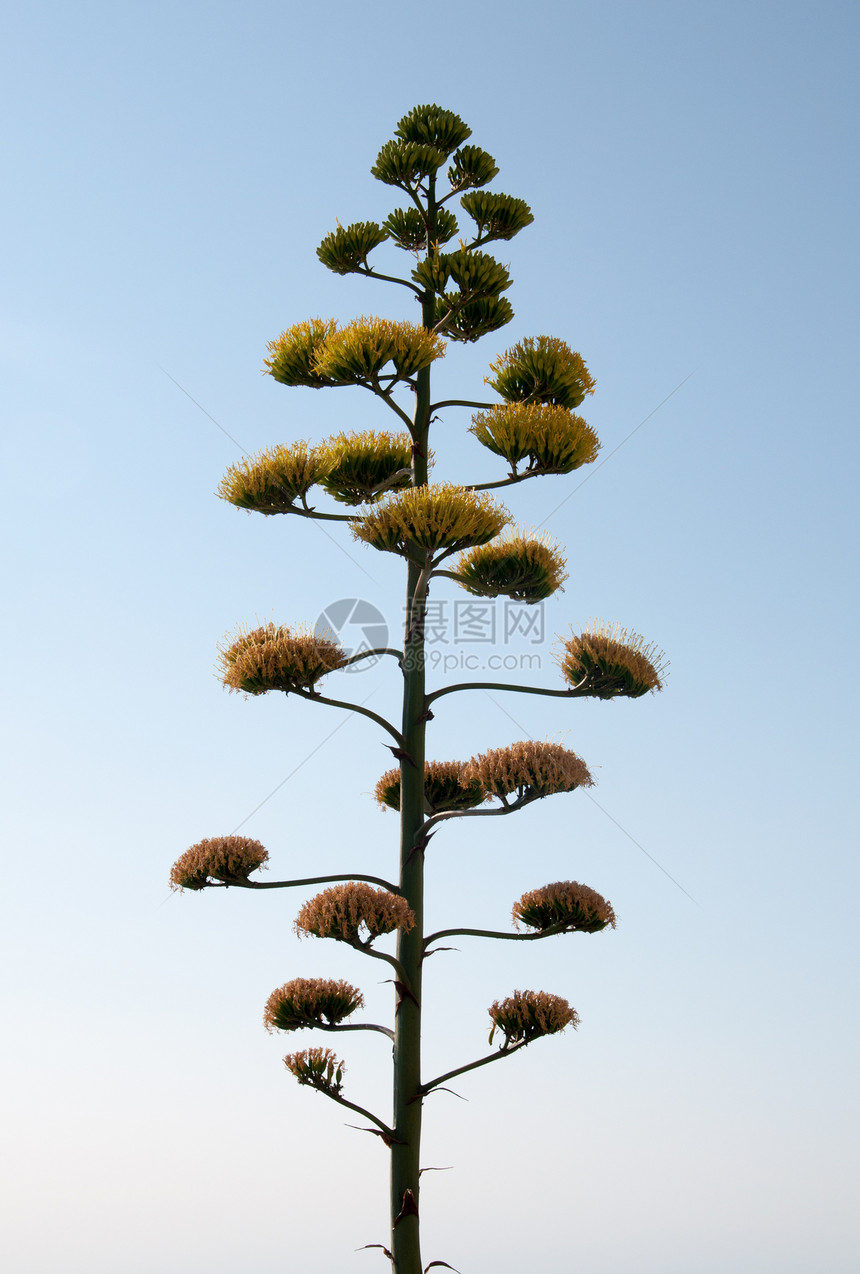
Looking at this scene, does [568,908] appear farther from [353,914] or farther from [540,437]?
[540,437]

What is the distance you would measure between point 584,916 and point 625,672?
1713 mm

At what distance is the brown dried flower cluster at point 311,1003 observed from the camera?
7215 millimetres

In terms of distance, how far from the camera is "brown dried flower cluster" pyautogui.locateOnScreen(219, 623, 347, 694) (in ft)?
24.5

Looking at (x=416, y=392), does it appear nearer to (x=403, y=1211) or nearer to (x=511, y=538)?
(x=511, y=538)

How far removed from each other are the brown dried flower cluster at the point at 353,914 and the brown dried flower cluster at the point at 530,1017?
3.13ft

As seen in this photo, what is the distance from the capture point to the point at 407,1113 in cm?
705

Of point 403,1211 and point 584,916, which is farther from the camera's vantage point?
point 584,916

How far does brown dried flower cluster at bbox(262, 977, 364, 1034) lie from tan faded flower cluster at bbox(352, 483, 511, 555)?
2933 millimetres

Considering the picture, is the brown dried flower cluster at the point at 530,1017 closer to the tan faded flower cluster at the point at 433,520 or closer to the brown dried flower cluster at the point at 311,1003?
the brown dried flower cluster at the point at 311,1003

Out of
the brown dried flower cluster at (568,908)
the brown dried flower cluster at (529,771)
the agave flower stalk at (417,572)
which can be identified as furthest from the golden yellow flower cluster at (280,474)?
the brown dried flower cluster at (568,908)

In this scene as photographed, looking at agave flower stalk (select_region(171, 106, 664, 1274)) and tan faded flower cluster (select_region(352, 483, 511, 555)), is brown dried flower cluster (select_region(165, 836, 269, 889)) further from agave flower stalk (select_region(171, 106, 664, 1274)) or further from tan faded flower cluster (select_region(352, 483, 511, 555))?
tan faded flower cluster (select_region(352, 483, 511, 555))

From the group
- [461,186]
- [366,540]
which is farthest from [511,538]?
[461,186]

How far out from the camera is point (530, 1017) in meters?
7.29

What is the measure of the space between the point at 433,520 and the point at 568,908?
281 centimetres
